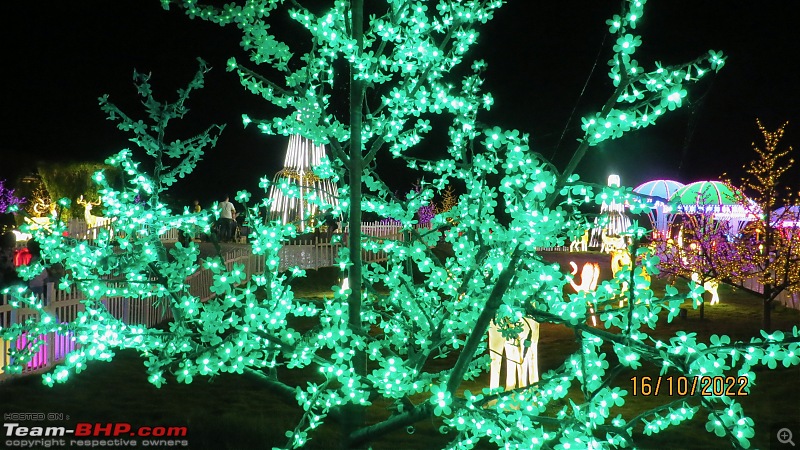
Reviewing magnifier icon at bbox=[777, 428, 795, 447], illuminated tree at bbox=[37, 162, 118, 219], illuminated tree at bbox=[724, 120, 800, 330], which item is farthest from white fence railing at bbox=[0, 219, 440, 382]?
illuminated tree at bbox=[37, 162, 118, 219]

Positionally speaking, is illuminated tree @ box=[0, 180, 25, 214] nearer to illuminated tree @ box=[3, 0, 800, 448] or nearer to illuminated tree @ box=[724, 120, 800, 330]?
illuminated tree @ box=[724, 120, 800, 330]

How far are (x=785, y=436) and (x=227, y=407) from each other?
5.78 metres

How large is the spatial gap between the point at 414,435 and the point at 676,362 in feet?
14.2

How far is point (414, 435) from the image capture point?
631 cm

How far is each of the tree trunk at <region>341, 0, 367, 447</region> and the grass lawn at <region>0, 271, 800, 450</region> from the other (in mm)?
2304

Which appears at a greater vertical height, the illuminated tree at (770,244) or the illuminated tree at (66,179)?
the illuminated tree at (66,179)

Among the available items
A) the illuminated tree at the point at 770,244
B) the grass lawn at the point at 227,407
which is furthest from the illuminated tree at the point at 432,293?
the illuminated tree at the point at 770,244

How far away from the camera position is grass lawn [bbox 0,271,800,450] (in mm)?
6023

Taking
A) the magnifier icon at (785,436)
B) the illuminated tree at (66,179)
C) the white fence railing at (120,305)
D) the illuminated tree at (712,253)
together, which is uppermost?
the illuminated tree at (66,179)

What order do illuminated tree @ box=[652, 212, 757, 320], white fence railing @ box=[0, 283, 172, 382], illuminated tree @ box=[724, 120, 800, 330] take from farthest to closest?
1. illuminated tree @ box=[652, 212, 757, 320]
2. illuminated tree @ box=[724, 120, 800, 330]
3. white fence railing @ box=[0, 283, 172, 382]

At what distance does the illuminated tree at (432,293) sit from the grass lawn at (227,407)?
2419mm

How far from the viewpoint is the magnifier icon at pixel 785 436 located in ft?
21.1

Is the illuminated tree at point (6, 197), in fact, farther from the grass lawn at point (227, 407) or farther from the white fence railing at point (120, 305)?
the grass lawn at point (227, 407)

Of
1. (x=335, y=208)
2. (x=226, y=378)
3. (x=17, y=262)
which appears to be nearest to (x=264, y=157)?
(x=17, y=262)
